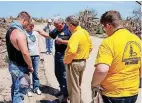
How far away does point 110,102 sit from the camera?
3.75 metres

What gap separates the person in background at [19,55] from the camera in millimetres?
5168

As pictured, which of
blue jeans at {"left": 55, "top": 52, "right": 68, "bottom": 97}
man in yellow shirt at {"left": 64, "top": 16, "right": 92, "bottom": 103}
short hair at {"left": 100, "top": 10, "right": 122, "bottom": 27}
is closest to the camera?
short hair at {"left": 100, "top": 10, "right": 122, "bottom": 27}

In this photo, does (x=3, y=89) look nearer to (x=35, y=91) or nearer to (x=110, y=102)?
(x=35, y=91)

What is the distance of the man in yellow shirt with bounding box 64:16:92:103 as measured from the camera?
5.46m

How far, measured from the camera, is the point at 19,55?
17.6ft

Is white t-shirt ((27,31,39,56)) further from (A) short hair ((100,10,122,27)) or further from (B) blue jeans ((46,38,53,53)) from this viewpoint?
(B) blue jeans ((46,38,53,53))

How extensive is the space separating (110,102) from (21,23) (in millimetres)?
2334

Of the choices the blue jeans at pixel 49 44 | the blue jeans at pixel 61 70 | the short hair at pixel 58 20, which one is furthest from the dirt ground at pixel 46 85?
the blue jeans at pixel 49 44

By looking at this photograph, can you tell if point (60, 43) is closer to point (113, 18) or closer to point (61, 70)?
point (61, 70)

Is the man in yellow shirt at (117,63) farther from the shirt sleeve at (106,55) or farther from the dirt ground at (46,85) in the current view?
the dirt ground at (46,85)

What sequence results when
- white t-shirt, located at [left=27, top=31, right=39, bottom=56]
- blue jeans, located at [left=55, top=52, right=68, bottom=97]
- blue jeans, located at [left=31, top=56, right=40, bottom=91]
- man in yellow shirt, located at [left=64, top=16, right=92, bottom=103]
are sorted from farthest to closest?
1. blue jeans, located at [left=31, top=56, right=40, bottom=91]
2. white t-shirt, located at [left=27, top=31, right=39, bottom=56]
3. blue jeans, located at [left=55, top=52, right=68, bottom=97]
4. man in yellow shirt, located at [left=64, top=16, right=92, bottom=103]

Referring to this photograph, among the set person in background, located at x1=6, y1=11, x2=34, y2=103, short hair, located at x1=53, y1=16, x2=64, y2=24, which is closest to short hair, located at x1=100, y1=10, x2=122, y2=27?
person in background, located at x1=6, y1=11, x2=34, y2=103

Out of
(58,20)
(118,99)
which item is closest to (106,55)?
(118,99)

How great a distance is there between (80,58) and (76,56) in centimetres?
9
